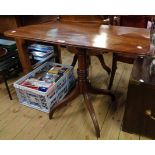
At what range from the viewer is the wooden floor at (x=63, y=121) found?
136 cm

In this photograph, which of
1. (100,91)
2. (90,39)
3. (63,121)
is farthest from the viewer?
(100,91)

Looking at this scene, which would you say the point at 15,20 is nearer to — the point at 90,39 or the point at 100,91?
the point at 90,39

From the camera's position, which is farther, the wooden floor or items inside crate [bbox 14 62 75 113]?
items inside crate [bbox 14 62 75 113]

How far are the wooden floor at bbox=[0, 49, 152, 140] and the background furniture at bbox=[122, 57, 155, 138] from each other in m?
0.10

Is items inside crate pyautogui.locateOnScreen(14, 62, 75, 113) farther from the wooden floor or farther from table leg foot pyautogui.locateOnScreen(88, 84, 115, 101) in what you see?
table leg foot pyautogui.locateOnScreen(88, 84, 115, 101)

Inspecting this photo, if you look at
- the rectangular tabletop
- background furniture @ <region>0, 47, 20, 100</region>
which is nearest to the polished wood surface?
the rectangular tabletop

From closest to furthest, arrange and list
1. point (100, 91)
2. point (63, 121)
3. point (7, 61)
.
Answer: point (63, 121) → point (100, 91) → point (7, 61)

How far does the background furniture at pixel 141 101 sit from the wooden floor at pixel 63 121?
0.10 metres

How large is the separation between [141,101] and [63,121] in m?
→ 0.70

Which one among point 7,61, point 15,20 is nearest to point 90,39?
point 15,20

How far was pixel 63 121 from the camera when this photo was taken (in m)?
1.50

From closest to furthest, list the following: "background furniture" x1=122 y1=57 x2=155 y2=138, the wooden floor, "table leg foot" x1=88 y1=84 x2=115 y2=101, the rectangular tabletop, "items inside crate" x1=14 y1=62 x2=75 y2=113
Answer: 1. the rectangular tabletop
2. "background furniture" x1=122 y1=57 x2=155 y2=138
3. the wooden floor
4. "items inside crate" x1=14 y1=62 x2=75 y2=113
5. "table leg foot" x1=88 y1=84 x2=115 y2=101

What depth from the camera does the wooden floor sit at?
4.47 ft

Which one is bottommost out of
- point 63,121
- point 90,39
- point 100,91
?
point 63,121
